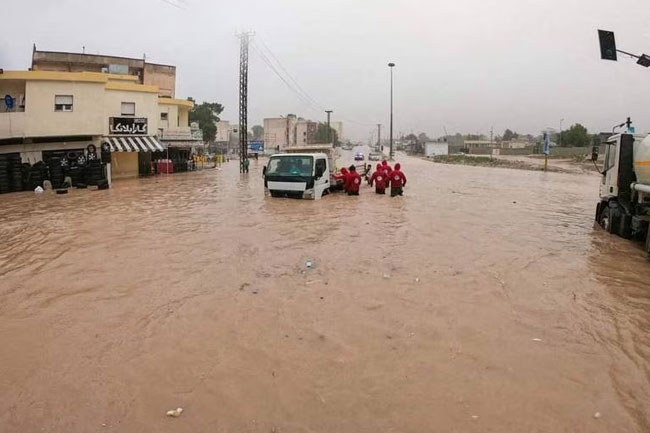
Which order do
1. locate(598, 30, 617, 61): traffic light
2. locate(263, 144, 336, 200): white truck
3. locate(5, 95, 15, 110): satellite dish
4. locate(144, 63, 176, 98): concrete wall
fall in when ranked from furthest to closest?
locate(144, 63, 176, 98): concrete wall < locate(5, 95, 15, 110): satellite dish < locate(263, 144, 336, 200): white truck < locate(598, 30, 617, 61): traffic light

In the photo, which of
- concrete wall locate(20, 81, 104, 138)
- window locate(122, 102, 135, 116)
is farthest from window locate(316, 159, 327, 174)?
window locate(122, 102, 135, 116)

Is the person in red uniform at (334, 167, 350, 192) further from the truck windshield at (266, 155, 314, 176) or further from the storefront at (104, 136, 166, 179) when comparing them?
the storefront at (104, 136, 166, 179)

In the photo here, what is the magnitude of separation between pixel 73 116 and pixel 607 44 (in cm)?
2395

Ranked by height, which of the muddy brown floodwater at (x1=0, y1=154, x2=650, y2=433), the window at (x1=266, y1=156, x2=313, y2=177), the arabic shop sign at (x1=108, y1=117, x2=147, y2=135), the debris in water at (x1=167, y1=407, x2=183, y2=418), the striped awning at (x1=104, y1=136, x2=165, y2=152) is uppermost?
the arabic shop sign at (x1=108, y1=117, x2=147, y2=135)

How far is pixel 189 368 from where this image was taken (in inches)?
173

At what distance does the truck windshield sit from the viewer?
17.5 metres

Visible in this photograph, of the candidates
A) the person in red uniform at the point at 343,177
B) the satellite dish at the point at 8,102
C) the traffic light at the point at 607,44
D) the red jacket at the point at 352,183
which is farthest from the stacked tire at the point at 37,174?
the traffic light at the point at 607,44

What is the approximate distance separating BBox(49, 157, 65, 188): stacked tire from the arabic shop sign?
489cm

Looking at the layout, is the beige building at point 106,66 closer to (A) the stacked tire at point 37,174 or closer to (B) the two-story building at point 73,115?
(B) the two-story building at point 73,115

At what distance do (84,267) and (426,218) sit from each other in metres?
9.38

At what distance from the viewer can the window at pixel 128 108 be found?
28.9 m

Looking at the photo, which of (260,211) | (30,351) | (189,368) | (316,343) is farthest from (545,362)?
(260,211)

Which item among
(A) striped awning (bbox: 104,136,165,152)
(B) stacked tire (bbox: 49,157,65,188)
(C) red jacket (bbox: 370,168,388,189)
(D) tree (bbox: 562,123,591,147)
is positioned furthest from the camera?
(D) tree (bbox: 562,123,591,147)

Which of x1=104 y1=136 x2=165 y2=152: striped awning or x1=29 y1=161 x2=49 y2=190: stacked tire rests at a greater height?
x1=104 y1=136 x2=165 y2=152: striped awning
